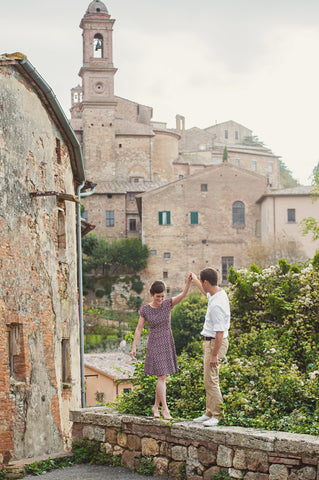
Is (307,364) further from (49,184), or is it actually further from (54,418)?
(49,184)

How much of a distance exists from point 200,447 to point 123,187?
52394 mm

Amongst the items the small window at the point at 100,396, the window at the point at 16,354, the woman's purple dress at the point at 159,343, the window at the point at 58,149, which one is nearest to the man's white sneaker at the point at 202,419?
the woman's purple dress at the point at 159,343

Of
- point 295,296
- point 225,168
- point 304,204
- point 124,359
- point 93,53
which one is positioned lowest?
point 124,359

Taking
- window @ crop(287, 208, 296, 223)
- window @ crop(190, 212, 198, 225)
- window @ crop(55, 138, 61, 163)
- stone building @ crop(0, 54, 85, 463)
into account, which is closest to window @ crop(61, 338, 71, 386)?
stone building @ crop(0, 54, 85, 463)

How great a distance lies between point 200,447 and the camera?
21.9ft

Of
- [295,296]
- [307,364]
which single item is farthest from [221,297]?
[295,296]

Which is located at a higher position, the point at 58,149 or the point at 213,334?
the point at 58,149

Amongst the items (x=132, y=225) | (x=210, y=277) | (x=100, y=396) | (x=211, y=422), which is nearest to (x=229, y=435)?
(x=211, y=422)

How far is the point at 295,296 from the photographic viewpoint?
1172 centimetres

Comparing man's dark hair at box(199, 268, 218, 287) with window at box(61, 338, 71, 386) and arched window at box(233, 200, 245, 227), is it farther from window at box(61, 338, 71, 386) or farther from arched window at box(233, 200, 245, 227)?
arched window at box(233, 200, 245, 227)

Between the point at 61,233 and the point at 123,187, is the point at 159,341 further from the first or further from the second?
the point at 123,187

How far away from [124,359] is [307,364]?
73.8 feet

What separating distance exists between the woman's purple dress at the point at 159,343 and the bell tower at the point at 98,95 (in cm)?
5399

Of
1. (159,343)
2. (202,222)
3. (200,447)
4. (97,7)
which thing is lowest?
(200,447)
